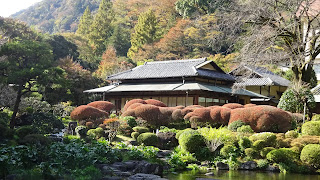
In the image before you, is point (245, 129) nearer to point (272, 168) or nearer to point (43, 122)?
point (272, 168)

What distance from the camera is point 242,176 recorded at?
537 inches

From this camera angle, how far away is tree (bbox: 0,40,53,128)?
20.9 metres

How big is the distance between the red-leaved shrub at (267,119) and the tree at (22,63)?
1175 cm

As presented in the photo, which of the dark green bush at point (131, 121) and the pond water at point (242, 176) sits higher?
the dark green bush at point (131, 121)

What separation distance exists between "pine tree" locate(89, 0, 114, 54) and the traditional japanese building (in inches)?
1016

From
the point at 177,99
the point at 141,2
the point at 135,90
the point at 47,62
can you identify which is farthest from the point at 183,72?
the point at 141,2

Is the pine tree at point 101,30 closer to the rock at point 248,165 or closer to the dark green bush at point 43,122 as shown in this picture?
the dark green bush at point 43,122

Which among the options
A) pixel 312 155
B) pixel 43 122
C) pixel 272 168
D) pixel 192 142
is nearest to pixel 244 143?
pixel 272 168

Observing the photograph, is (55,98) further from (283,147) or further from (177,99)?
(283,147)

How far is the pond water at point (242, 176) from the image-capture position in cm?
1305

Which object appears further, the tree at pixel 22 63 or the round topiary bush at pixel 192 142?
the tree at pixel 22 63

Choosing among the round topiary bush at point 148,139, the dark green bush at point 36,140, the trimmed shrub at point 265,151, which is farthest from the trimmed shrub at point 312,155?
the dark green bush at point 36,140

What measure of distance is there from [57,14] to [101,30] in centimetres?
5103

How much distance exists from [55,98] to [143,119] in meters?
14.7
